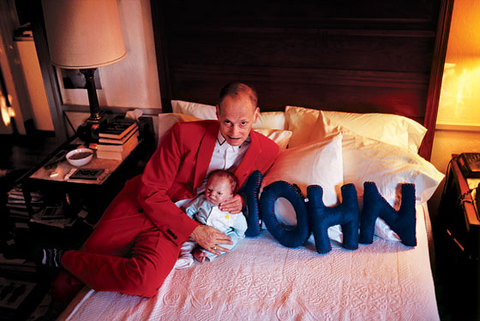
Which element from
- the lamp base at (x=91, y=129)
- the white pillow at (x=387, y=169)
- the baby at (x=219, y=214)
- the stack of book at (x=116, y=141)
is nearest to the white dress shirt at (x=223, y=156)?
the baby at (x=219, y=214)

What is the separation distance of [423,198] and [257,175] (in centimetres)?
77

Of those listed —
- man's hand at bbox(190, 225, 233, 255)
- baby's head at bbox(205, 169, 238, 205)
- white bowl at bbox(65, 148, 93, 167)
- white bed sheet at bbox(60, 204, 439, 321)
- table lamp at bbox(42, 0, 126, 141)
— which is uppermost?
table lamp at bbox(42, 0, 126, 141)

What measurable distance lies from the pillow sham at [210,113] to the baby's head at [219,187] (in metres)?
0.58

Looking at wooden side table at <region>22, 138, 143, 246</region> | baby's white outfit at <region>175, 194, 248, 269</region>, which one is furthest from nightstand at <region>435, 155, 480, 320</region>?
wooden side table at <region>22, 138, 143, 246</region>

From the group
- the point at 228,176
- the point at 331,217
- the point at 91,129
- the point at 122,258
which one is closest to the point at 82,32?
the point at 91,129

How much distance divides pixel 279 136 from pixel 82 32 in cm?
119

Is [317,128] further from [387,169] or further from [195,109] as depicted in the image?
[195,109]

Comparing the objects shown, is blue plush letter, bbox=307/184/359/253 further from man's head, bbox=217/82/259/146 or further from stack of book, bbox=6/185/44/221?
stack of book, bbox=6/185/44/221

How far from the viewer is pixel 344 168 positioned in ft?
6.32

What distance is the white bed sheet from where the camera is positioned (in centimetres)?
146

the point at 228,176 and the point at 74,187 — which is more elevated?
the point at 228,176

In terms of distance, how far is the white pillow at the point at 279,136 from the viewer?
2166 millimetres

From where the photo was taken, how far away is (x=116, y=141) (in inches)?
91.6

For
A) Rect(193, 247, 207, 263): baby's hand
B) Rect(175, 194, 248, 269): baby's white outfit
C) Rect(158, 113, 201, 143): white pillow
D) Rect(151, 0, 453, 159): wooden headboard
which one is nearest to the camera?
Rect(193, 247, 207, 263): baby's hand
